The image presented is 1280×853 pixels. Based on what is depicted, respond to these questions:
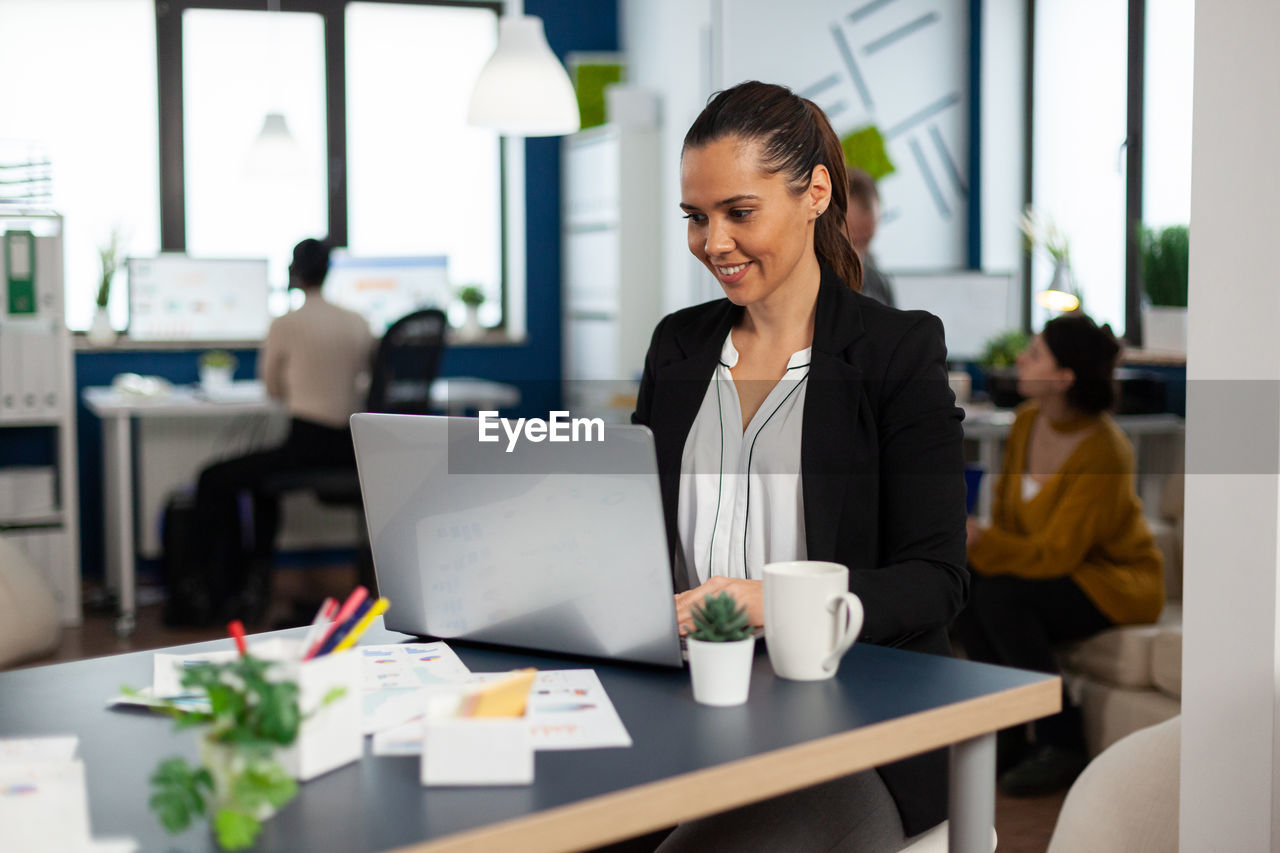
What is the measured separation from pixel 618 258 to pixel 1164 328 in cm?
221

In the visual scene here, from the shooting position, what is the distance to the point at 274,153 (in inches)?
202

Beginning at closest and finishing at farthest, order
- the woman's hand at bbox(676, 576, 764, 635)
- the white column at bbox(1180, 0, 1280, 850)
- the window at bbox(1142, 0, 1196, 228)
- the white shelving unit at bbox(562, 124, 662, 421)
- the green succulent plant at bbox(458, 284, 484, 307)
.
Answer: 1. the woman's hand at bbox(676, 576, 764, 635)
2. the white column at bbox(1180, 0, 1280, 850)
3. the window at bbox(1142, 0, 1196, 228)
4. the white shelving unit at bbox(562, 124, 662, 421)
5. the green succulent plant at bbox(458, 284, 484, 307)

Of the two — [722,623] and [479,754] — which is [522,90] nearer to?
[722,623]

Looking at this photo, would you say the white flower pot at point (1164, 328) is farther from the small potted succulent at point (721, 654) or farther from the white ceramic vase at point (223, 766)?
the white ceramic vase at point (223, 766)

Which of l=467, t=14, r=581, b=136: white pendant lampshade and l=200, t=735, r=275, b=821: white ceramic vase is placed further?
l=467, t=14, r=581, b=136: white pendant lampshade

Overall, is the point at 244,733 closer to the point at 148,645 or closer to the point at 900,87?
the point at 148,645

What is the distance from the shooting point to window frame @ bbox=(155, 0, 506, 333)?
5.55m

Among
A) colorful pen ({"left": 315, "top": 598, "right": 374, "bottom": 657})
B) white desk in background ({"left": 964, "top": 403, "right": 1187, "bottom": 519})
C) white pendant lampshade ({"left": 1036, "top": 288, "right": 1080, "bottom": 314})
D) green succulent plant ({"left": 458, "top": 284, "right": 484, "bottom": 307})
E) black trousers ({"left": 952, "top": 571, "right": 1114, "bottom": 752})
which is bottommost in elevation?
black trousers ({"left": 952, "top": 571, "right": 1114, "bottom": 752})

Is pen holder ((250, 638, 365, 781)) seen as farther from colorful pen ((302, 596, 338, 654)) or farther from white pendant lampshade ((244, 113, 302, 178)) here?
white pendant lampshade ((244, 113, 302, 178))

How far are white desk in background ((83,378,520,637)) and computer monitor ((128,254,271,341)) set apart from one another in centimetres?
25

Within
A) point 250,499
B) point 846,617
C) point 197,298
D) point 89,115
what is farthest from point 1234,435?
point 89,115

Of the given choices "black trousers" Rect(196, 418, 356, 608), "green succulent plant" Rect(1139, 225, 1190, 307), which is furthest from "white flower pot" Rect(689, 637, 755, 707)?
"green succulent plant" Rect(1139, 225, 1190, 307)

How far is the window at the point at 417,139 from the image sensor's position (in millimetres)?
5906

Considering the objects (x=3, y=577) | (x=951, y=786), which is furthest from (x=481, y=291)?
(x=951, y=786)
